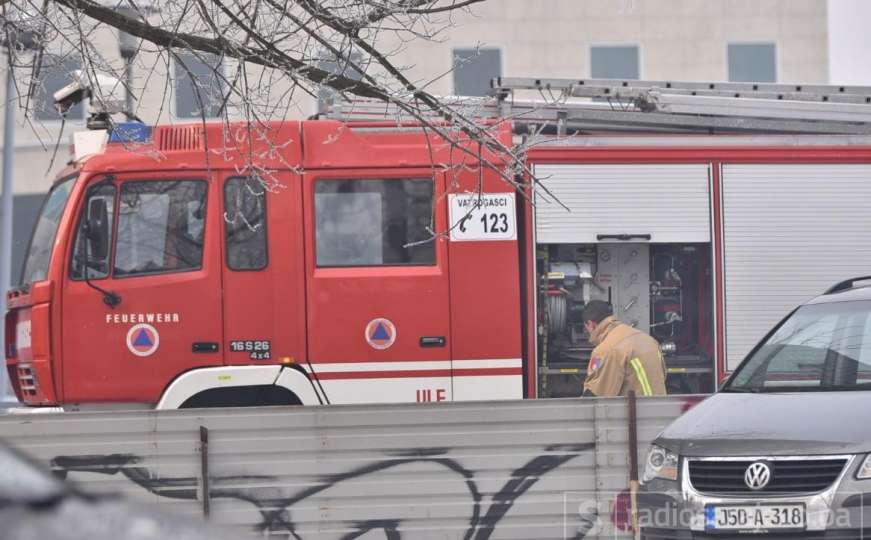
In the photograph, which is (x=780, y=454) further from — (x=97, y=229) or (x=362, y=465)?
(x=97, y=229)

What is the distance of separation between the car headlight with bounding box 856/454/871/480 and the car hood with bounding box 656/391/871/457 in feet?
0.15

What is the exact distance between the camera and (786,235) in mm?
10531

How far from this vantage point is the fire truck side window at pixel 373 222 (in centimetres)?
1002

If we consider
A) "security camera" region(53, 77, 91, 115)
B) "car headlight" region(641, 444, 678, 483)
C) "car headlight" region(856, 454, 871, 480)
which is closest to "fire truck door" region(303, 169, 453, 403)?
"security camera" region(53, 77, 91, 115)

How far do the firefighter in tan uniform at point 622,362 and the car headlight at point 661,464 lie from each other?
2.98 m

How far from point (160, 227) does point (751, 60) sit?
19.3 m

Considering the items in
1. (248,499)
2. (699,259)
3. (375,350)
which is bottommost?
(248,499)

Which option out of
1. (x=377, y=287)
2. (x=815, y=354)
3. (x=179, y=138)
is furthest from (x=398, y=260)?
(x=815, y=354)

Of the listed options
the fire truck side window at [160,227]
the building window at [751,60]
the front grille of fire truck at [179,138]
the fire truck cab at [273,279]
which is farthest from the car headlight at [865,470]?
the building window at [751,60]

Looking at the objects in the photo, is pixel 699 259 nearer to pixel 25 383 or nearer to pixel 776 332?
pixel 776 332

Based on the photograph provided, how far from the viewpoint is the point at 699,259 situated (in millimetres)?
10539

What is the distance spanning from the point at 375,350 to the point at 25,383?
8.68 feet

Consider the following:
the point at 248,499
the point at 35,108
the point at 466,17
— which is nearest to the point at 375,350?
the point at 248,499

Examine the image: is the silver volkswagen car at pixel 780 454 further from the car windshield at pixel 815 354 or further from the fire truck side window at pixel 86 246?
the fire truck side window at pixel 86 246
